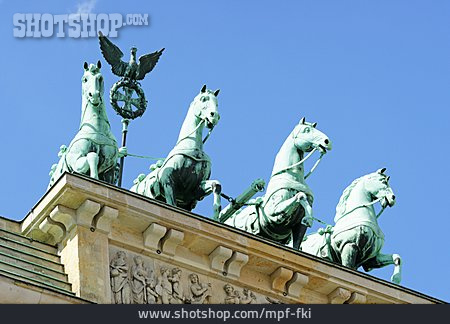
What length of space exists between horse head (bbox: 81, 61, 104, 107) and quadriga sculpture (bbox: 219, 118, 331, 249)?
115 inches

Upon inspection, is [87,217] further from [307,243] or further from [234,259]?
[307,243]

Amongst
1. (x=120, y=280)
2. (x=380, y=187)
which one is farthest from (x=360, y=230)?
(x=120, y=280)

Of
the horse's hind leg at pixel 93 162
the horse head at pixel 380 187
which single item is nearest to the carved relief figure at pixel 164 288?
the horse's hind leg at pixel 93 162

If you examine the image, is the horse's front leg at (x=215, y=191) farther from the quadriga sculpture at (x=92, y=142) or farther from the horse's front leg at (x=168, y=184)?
the quadriga sculpture at (x=92, y=142)

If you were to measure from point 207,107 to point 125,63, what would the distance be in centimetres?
197

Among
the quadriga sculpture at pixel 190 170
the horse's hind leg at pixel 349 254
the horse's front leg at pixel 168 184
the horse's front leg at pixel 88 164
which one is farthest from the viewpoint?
the horse's hind leg at pixel 349 254

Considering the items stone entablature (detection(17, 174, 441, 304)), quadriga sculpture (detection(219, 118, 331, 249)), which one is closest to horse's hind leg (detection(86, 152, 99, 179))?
stone entablature (detection(17, 174, 441, 304))

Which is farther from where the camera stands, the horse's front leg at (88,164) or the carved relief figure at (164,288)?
the horse's front leg at (88,164)

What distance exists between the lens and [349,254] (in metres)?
36.9

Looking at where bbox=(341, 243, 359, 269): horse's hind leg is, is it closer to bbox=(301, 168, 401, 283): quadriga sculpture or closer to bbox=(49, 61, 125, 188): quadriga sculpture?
bbox=(301, 168, 401, 283): quadriga sculpture

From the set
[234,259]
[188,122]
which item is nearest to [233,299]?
[234,259]

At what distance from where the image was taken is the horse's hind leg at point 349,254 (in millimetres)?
36844

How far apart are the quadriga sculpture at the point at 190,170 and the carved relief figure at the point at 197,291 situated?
123 cm

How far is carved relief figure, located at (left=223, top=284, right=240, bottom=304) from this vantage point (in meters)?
34.8
